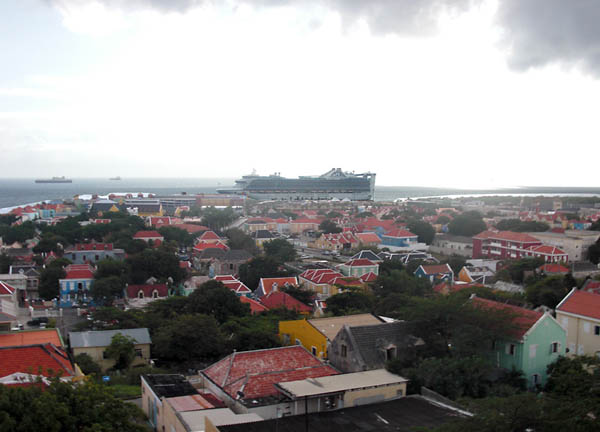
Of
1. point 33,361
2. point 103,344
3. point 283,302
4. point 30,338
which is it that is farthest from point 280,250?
point 33,361

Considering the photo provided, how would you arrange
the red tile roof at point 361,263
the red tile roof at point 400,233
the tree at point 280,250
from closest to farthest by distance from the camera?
Result: the red tile roof at point 361,263 < the tree at point 280,250 < the red tile roof at point 400,233

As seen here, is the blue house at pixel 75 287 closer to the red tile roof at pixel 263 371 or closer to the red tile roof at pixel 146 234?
the red tile roof at pixel 146 234

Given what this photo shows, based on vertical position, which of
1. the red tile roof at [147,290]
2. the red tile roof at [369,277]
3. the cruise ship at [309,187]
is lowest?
the red tile roof at [147,290]

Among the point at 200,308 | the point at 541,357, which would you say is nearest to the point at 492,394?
the point at 541,357

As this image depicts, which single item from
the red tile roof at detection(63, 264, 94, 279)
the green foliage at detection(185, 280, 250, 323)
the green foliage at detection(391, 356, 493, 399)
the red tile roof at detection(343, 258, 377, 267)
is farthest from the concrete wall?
the red tile roof at detection(63, 264, 94, 279)

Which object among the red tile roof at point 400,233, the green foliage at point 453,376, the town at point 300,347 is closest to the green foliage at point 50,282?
the town at point 300,347

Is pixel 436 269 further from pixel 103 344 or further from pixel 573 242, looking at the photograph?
pixel 103 344
